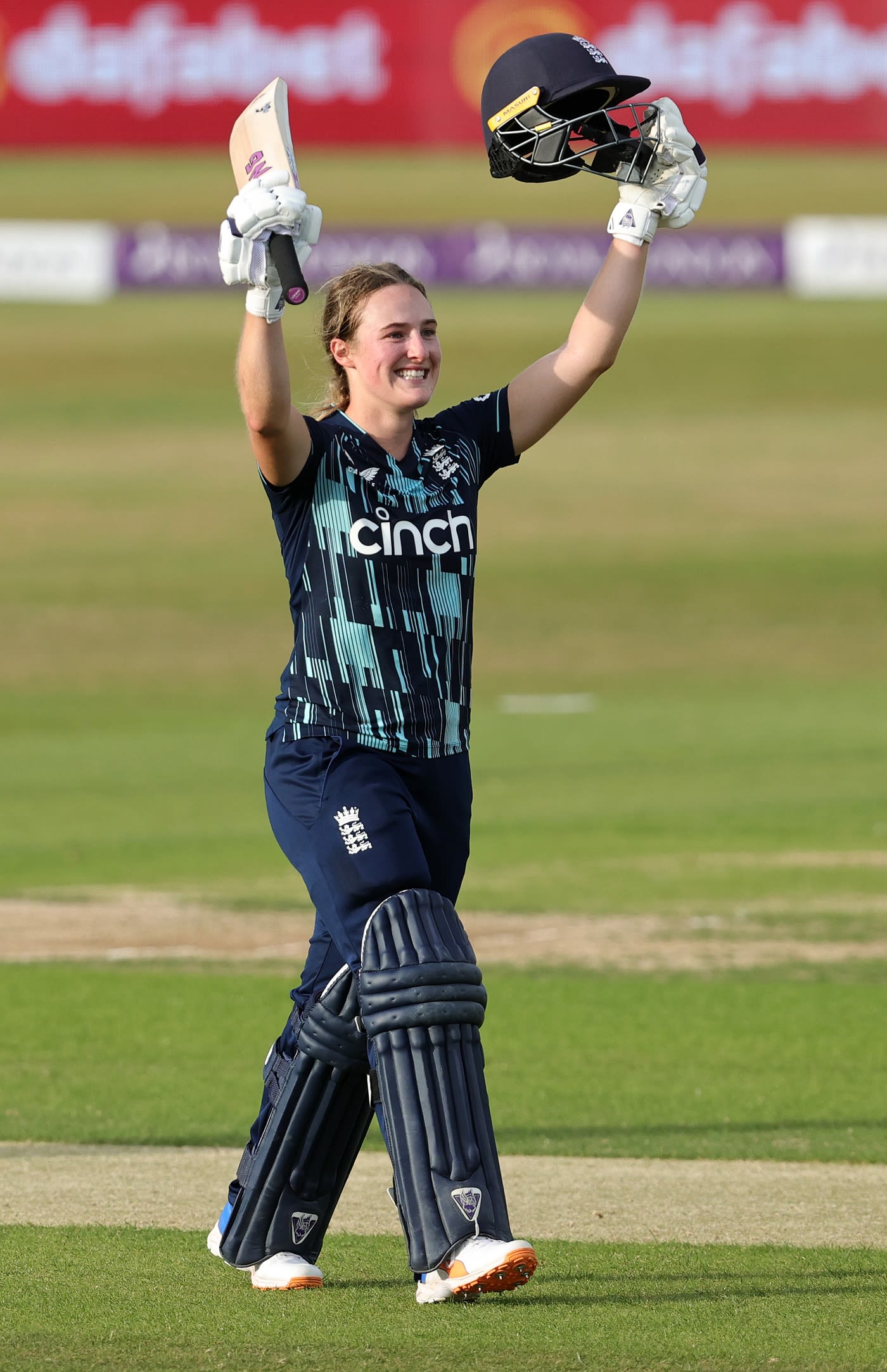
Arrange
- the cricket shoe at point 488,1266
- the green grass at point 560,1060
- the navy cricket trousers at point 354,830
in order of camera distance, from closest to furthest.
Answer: the cricket shoe at point 488,1266
the navy cricket trousers at point 354,830
the green grass at point 560,1060

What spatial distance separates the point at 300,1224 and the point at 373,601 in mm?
1433

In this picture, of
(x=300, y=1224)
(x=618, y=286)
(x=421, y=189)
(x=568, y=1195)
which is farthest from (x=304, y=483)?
(x=421, y=189)

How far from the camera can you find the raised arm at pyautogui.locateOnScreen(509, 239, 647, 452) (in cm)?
550

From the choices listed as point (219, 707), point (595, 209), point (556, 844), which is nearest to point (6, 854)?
point (556, 844)

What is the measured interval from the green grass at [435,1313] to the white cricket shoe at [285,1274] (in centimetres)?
4

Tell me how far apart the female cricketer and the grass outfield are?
0.92 metres

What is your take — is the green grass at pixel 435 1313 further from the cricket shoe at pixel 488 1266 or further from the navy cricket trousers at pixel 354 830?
the navy cricket trousers at pixel 354 830

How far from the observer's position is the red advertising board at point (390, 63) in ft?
128

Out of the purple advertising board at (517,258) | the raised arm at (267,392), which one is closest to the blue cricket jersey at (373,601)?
the raised arm at (267,392)

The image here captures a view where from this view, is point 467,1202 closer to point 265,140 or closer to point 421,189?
point 265,140

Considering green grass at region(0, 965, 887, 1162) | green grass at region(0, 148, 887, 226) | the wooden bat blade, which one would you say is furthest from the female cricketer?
green grass at region(0, 148, 887, 226)

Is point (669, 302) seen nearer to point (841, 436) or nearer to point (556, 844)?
point (841, 436)

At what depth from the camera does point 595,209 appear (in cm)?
4753

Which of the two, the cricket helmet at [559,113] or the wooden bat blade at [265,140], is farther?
the cricket helmet at [559,113]
